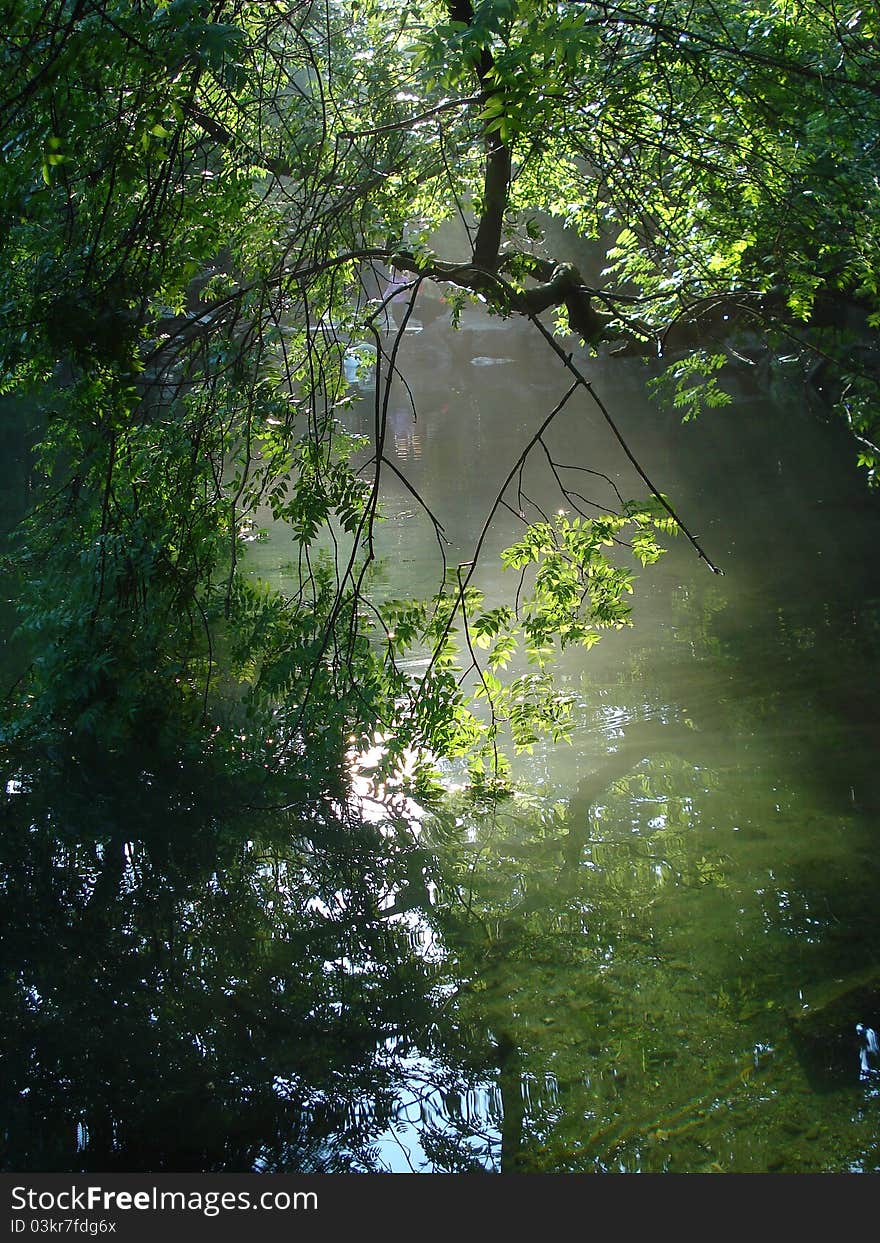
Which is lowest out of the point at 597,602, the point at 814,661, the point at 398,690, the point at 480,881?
the point at 480,881

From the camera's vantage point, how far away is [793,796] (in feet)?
19.1

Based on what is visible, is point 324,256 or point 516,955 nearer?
point 324,256

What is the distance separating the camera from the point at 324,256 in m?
3.87

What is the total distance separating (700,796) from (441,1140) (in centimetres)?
303

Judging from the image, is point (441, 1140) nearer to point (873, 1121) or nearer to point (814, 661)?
point (873, 1121)

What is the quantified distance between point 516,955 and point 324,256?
10.2ft

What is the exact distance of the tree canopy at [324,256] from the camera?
2.76 metres

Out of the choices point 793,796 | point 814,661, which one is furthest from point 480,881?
point 814,661

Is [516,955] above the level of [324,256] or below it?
below

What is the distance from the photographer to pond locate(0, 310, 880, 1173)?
3.51m

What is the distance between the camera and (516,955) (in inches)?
180

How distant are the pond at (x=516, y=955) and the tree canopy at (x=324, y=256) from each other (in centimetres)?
78

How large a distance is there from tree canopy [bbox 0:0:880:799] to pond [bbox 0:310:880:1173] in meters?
0.78

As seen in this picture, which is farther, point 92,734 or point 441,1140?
point 92,734
